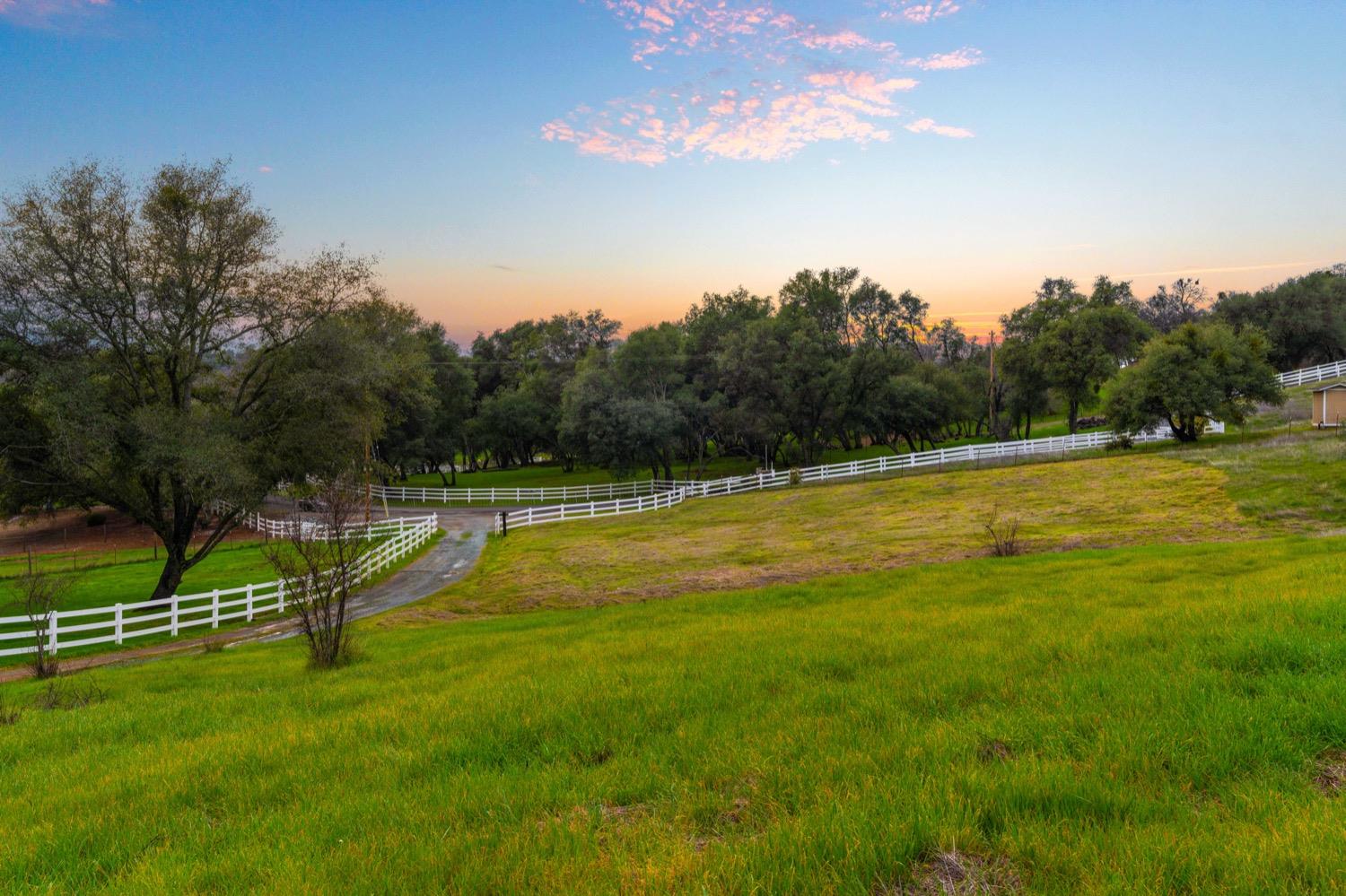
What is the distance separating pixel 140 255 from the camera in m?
19.5

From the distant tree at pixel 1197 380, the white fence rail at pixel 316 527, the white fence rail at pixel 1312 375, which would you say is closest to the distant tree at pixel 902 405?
the distant tree at pixel 1197 380

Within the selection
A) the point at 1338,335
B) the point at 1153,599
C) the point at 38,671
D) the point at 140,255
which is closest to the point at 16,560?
the point at 140,255

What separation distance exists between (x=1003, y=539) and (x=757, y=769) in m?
17.2

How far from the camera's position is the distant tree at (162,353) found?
58.9 feet

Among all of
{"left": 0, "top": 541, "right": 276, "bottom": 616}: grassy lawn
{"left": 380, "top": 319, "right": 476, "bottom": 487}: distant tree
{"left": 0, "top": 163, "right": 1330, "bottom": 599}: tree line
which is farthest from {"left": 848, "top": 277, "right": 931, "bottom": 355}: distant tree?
{"left": 0, "top": 541, "right": 276, "bottom": 616}: grassy lawn

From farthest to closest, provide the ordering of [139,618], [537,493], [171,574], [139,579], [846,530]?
[537,493], [846,530], [139,579], [171,574], [139,618]

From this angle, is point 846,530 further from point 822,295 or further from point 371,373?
point 822,295

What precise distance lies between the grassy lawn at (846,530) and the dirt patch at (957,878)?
1433cm

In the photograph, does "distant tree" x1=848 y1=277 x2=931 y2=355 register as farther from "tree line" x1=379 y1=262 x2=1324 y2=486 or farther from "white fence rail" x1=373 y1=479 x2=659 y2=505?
"white fence rail" x1=373 y1=479 x2=659 y2=505

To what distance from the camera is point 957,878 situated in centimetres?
273

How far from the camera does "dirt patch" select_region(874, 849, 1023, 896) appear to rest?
2.64 meters

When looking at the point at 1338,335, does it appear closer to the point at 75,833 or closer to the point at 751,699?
the point at 751,699

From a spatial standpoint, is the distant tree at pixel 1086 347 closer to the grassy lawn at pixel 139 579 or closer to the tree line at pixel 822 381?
the tree line at pixel 822 381

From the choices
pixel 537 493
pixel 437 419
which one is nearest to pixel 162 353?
pixel 537 493
